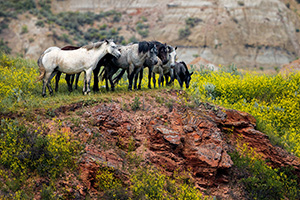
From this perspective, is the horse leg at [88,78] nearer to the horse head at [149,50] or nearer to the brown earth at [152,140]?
the brown earth at [152,140]

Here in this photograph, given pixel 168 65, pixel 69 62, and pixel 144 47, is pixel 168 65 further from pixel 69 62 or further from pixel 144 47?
pixel 69 62

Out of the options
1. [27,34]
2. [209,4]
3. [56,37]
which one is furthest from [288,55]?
[27,34]

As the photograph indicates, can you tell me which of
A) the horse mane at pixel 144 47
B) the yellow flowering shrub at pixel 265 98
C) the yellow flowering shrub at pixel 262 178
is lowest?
the yellow flowering shrub at pixel 262 178

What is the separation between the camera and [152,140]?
1334 cm

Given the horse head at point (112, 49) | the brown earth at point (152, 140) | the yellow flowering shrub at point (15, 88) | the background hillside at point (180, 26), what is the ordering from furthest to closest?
the background hillside at point (180, 26), the horse head at point (112, 49), the yellow flowering shrub at point (15, 88), the brown earth at point (152, 140)

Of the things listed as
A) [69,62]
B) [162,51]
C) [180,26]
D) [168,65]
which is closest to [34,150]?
[69,62]

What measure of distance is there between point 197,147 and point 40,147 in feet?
17.6

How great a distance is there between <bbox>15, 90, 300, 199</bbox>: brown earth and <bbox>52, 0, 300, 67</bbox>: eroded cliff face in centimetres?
4272

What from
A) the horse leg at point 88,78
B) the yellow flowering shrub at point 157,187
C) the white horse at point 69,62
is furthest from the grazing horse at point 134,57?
the yellow flowering shrub at point 157,187

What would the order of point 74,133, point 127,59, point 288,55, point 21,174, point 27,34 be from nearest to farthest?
point 21,174 < point 74,133 < point 127,59 < point 27,34 < point 288,55

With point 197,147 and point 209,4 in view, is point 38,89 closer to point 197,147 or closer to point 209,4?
point 197,147

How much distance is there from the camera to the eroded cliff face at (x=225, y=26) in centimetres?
5869

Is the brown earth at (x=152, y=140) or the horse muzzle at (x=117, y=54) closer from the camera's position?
the brown earth at (x=152, y=140)

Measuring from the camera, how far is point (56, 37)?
55750 millimetres
